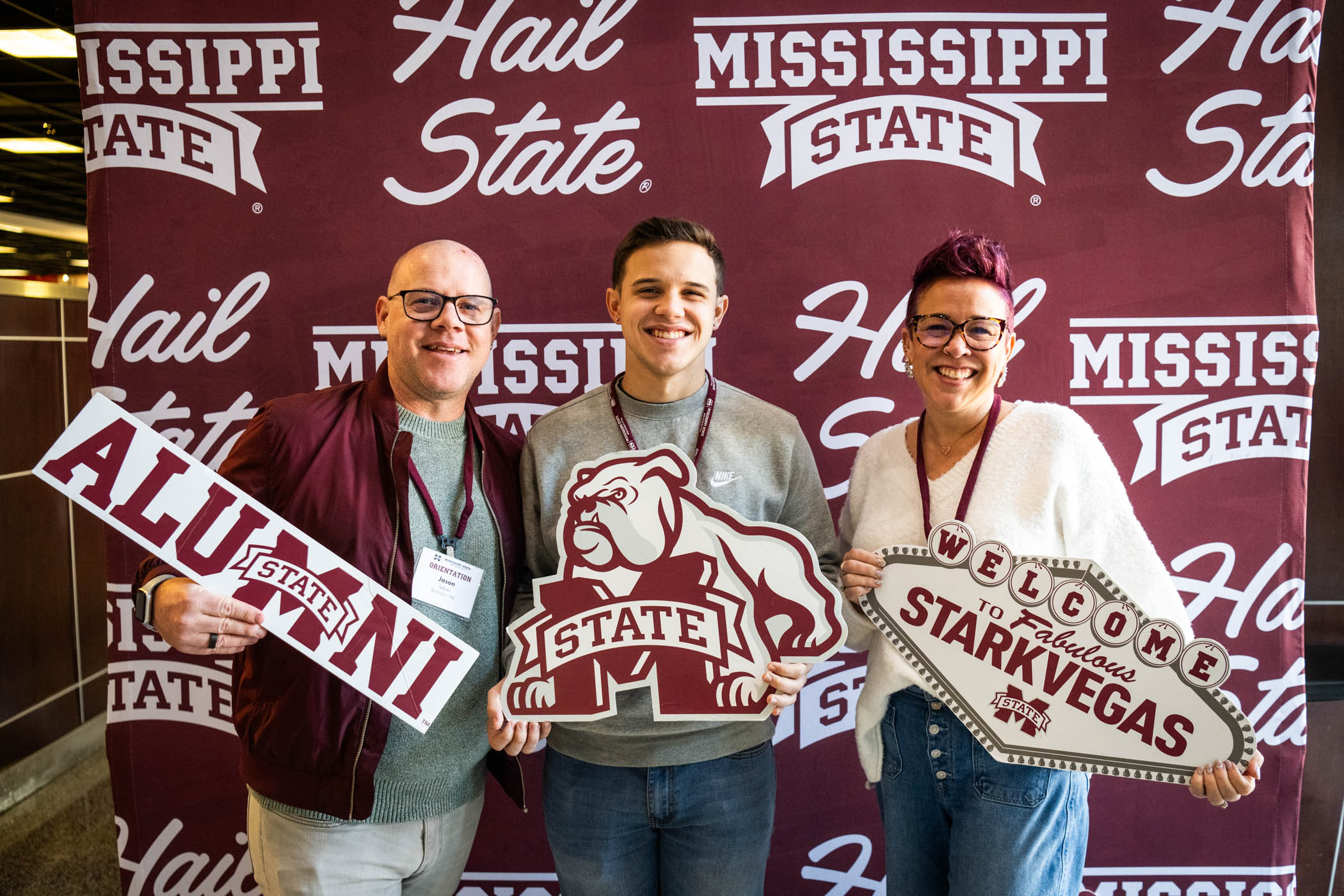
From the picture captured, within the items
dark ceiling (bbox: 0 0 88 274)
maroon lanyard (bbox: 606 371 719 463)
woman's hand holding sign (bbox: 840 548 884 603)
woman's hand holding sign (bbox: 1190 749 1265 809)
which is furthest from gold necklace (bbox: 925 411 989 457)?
dark ceiling (bbox: 0 0 88 274)

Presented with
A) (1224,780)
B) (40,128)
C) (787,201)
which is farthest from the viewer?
(40,128)

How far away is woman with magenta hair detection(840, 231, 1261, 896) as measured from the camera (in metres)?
1.37

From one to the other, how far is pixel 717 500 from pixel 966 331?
1.74ft

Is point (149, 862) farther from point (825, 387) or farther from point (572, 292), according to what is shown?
point (825, 387)

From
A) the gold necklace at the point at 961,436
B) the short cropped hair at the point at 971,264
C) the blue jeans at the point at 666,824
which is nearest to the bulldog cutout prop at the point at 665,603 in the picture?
the blue jeans at the point at 666,824

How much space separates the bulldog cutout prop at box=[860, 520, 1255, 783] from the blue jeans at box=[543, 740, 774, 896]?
42cm

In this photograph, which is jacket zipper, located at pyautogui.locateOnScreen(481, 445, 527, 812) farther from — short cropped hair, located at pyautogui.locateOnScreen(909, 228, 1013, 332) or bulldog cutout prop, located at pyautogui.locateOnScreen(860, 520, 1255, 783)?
short cropped hair, located at pyautogui.locateOnScreen(909, 228, 1013, 332)

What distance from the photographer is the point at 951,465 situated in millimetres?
1449

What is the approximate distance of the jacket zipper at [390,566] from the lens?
4.55ft

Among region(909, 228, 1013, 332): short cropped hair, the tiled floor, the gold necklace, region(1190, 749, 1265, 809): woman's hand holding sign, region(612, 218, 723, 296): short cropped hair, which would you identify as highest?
region(612, 218, 723, 296): short cropped hair

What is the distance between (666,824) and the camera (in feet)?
4.86

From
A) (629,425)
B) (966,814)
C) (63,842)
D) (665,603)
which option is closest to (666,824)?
(665,603)

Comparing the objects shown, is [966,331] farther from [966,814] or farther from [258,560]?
[258,560]

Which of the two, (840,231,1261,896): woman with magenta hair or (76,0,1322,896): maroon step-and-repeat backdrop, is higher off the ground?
(76,0,1322,896): maroon step-and-repeat backdrop
